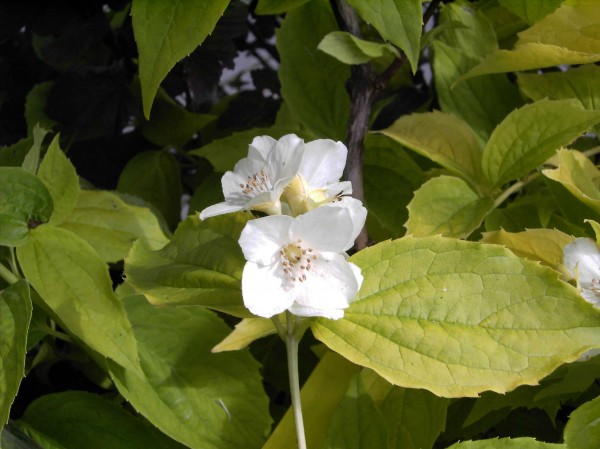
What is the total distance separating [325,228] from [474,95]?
307 mm

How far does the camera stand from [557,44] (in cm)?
54

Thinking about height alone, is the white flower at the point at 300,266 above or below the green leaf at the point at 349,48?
below

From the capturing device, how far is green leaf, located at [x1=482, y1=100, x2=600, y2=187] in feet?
1.69

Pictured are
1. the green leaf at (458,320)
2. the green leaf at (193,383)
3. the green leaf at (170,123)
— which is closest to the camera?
the green leaf at (458,320)

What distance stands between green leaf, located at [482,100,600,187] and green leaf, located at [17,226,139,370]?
0.28m

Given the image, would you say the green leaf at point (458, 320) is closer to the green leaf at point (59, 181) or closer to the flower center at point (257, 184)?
the flower center at point (257, 184)

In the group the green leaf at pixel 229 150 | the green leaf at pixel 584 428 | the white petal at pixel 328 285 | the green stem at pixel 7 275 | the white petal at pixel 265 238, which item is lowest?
the green leaf at pixel 584 428

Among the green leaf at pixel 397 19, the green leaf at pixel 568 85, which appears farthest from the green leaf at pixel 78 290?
the green leaf at pixel 568 85

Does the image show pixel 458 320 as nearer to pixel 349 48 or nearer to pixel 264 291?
pixel 264 291

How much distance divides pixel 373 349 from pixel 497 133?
22 centimetres

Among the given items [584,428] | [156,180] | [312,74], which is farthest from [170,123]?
[584,428]

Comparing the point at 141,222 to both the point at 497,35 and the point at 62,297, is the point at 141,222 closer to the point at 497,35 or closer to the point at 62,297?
the point at 62,297

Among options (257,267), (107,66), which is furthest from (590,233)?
(107,66)

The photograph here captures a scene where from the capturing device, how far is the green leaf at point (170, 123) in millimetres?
732
